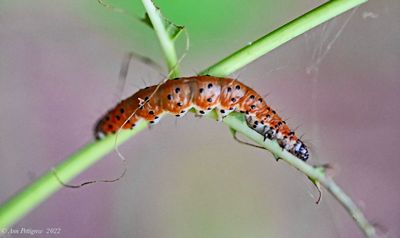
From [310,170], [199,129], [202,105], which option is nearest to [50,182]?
[202,105]

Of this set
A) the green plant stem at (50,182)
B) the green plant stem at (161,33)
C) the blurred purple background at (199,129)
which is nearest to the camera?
the green plant stem at (161,33)

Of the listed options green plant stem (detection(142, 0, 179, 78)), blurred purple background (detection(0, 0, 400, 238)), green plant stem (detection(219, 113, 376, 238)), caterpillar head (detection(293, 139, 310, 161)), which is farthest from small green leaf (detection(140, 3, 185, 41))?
blurred purple background (detection(0, 0, 400, 238))

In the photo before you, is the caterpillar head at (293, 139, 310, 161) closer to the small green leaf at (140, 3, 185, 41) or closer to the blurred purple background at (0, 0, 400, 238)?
the small green leaf at (140, 3, 185, 41)

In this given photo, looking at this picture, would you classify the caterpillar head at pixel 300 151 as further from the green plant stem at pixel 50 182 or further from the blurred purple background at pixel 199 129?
the blurred purple background at pixel 199 129

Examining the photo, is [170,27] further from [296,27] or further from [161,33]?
[296,27]

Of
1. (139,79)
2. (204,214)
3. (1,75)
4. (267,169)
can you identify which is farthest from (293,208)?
(1,75)

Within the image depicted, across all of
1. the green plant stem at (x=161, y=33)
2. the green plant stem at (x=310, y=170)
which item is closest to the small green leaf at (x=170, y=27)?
the green plant stem at (x=161, y=33)

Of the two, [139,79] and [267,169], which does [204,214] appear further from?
[139,79]
